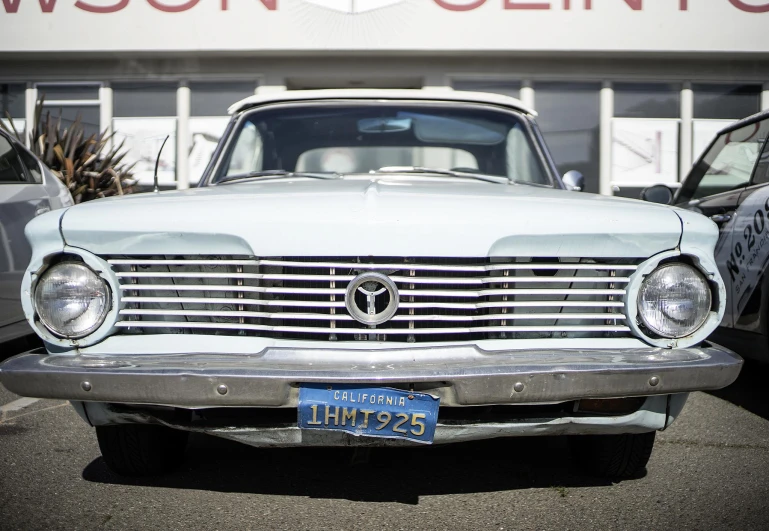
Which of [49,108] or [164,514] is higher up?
[49,108]

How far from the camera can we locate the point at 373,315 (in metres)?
2.38

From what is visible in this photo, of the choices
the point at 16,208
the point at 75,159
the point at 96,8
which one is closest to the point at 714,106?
the point at 75,159

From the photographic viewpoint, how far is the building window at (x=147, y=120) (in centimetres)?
1114

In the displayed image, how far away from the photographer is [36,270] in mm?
2449

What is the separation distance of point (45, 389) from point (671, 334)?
1912 mm

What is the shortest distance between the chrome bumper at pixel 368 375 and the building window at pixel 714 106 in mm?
9499

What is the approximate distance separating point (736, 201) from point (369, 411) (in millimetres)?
3131

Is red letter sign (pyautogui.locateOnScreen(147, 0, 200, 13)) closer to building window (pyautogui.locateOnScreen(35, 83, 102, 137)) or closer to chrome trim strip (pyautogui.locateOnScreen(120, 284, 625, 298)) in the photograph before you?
building window (pyautogui.locateOnScreen(35, 83, 102, 137))

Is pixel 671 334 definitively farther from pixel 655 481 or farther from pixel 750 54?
pixel 750 54

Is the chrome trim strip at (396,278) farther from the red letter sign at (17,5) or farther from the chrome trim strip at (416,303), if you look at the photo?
the red letter sign at (17,5)

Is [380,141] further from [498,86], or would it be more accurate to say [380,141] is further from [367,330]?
[498,86]

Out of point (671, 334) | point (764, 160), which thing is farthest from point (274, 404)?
point (764, 160)

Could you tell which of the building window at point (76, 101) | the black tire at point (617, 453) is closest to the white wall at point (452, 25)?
the building window at point (76, 101)

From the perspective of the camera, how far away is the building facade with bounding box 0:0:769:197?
10.4 meters
